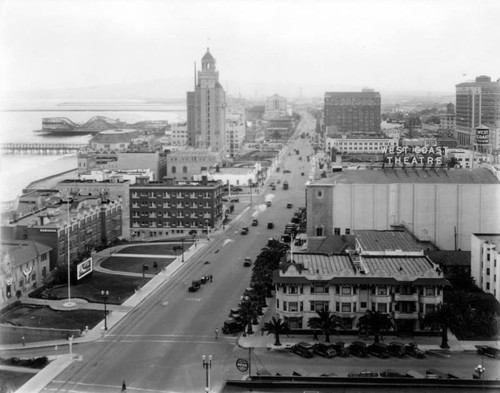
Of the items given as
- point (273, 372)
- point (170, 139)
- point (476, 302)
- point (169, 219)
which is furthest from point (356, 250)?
point (170, 139)

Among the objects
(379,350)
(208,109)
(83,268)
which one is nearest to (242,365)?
(379,350)

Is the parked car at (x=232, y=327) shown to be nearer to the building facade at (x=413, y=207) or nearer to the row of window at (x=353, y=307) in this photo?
the row of window at (x=353, y=307)

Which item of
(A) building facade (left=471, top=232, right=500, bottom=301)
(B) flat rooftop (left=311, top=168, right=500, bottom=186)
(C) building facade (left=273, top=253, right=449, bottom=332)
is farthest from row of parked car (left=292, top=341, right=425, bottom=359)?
(B) flat rooftop (left=311, top=168, right=500, bottom=186)

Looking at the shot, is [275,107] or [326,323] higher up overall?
[275,107]

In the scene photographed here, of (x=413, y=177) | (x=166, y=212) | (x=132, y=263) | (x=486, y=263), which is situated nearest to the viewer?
(x=486, y=263)

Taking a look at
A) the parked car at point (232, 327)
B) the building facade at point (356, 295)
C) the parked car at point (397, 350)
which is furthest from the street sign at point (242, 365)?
the parked car at point (397, 350)

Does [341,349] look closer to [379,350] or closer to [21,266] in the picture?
[379,350]

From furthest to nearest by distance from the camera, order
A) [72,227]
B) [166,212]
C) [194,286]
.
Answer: [166,212] < [72,227] < [194,286]
